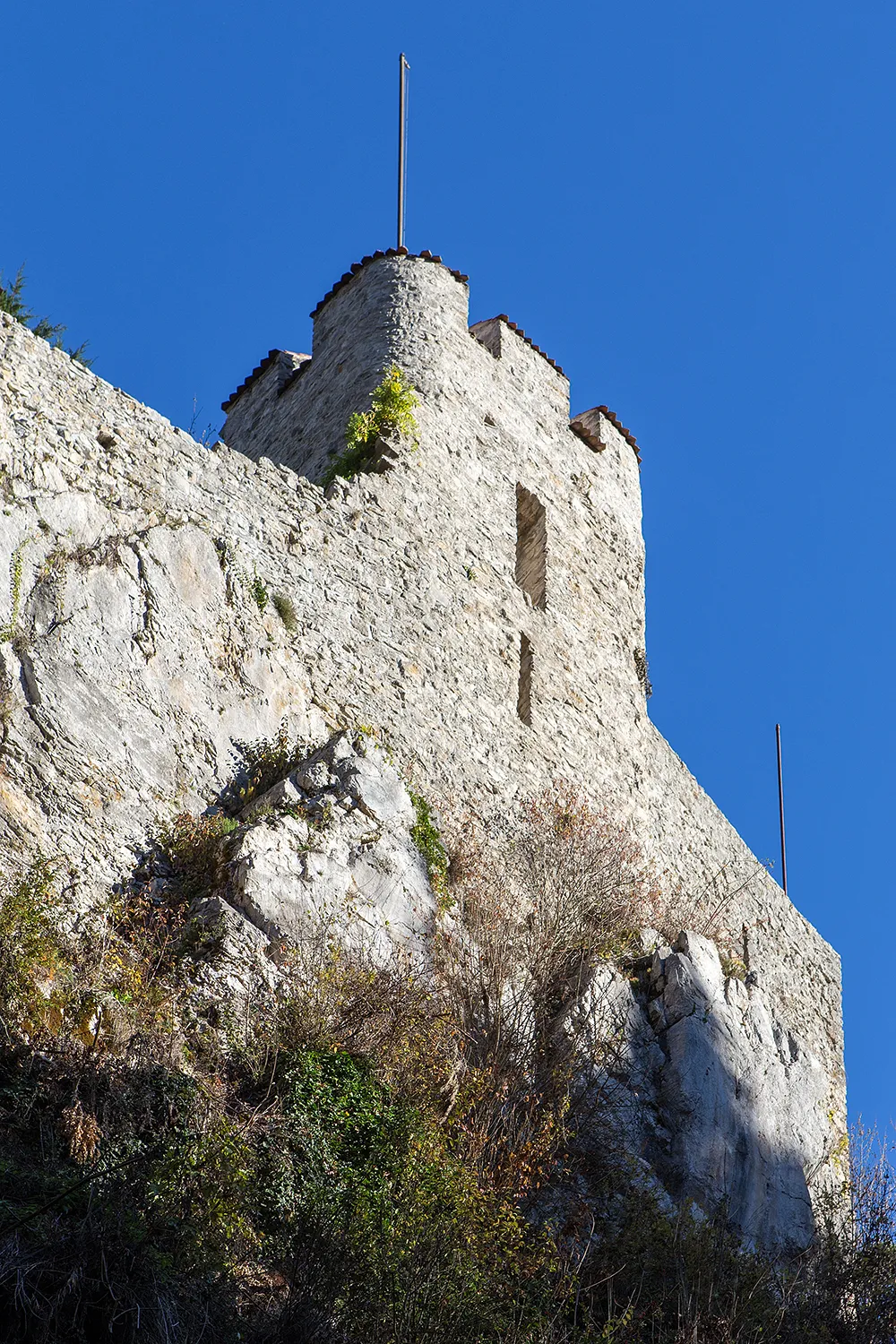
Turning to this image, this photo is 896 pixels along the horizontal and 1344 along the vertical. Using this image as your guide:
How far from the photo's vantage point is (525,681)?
12977 mm

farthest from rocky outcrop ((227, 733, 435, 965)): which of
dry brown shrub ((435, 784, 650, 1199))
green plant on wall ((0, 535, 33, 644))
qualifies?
green plant on wall ((0, 535, 33, 644))

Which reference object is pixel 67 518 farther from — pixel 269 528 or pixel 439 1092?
pixel 439 1092

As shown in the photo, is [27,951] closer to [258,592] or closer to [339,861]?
[339,861]

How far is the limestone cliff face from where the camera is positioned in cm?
872

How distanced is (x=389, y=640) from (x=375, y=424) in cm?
273

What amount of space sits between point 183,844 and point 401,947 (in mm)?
1605

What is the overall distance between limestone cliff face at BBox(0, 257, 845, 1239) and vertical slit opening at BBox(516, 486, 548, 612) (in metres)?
0.09

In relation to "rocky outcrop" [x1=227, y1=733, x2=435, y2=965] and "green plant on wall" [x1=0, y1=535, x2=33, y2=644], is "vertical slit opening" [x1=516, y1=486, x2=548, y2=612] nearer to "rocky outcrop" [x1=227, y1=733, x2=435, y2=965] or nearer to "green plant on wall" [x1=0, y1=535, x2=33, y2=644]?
"rocky outcrop" [x1=227, y1=733, x2=435, y2=965]

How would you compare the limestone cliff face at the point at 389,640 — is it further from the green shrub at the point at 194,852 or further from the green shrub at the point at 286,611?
the green shrub at the point at 194,852

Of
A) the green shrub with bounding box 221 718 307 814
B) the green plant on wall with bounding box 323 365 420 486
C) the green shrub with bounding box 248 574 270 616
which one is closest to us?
the green shrub with bounding box 221 718 307 814

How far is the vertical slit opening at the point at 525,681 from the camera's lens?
12.7m

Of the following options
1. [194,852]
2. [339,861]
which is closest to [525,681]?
[339,861]

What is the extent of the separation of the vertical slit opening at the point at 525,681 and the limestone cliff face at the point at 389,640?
0.14 ft

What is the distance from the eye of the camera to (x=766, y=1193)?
10.1 metres
